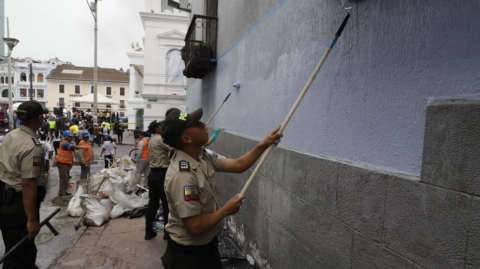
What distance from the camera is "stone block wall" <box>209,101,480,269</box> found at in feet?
4.56

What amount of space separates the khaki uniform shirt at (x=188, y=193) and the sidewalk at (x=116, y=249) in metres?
2.51

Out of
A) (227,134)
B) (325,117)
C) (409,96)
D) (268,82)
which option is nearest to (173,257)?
(325,117)

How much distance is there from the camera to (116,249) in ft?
15.9

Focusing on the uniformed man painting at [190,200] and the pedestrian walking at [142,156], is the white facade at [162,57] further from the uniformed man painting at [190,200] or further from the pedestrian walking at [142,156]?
the uniformed man painting at [190,200]

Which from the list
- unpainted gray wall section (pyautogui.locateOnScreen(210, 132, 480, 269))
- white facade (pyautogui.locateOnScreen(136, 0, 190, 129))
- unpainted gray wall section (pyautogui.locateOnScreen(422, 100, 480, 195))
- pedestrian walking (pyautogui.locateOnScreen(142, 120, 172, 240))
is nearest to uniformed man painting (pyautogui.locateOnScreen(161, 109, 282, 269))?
unpainted gray wall section (pyautogui.locateOnScreen(210, 132, 480, 269))

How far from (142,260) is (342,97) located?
12.5ft

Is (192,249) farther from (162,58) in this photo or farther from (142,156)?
(162,58)

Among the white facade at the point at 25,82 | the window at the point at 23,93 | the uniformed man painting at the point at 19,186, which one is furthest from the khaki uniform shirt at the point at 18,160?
the window at the point at 23,93

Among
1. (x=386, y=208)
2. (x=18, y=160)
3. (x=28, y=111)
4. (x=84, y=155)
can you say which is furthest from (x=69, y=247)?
(x=386, y=208)

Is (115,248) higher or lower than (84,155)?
lower

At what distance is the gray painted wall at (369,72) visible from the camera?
5.18 feet

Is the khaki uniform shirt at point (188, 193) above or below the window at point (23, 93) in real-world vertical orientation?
below

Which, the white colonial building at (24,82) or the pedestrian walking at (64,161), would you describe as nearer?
the pedestrian walking at (64,161)

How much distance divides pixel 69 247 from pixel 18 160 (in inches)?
102
